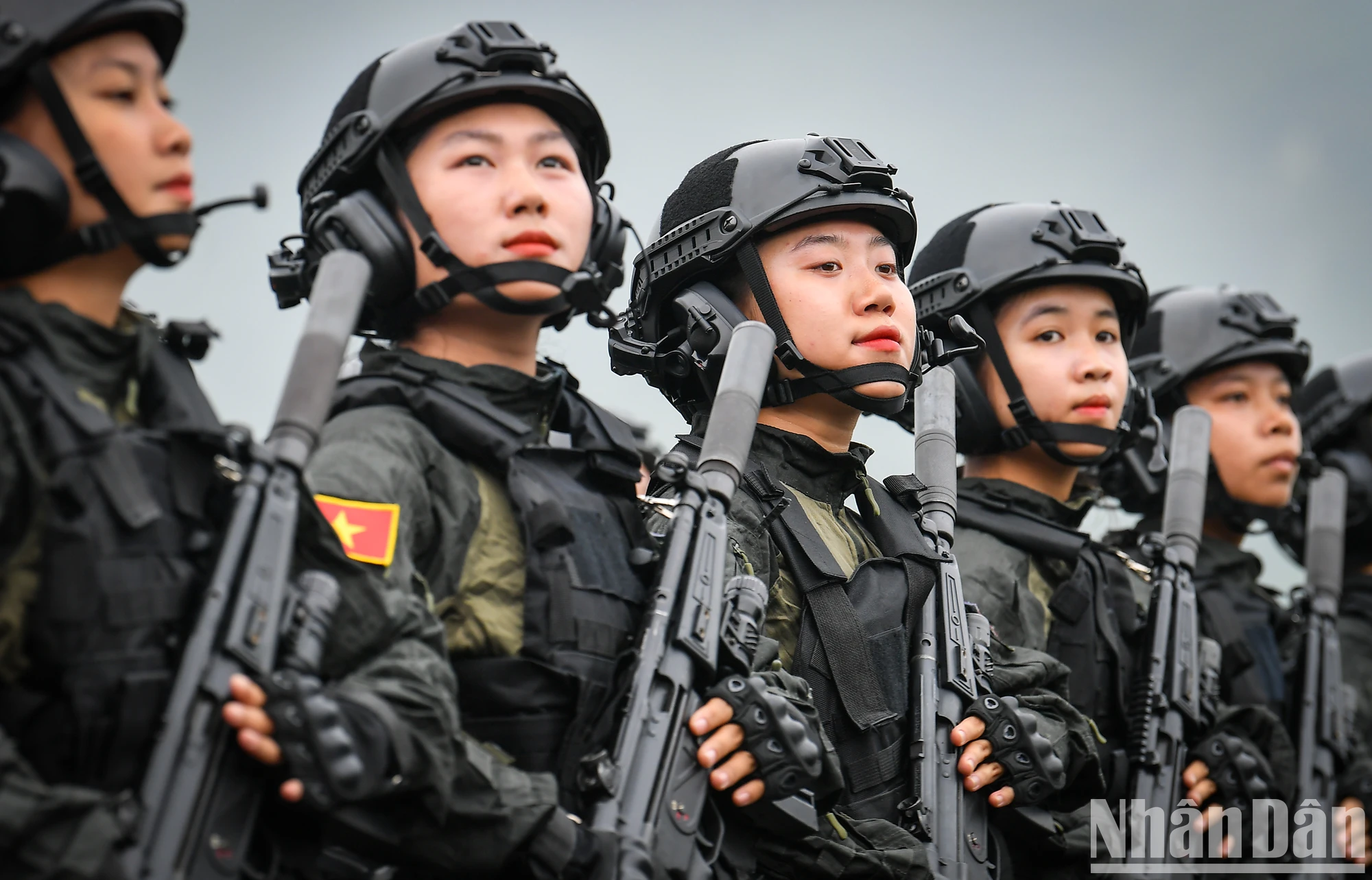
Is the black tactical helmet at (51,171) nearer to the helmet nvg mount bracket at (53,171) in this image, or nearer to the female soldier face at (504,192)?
the helmet nvg mount bracket at (53,171)

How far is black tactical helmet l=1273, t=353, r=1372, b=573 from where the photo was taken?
9.23 m

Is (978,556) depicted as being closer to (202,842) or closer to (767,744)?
(767,744)

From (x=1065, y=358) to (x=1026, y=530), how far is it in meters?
0.73

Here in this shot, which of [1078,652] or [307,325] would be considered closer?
[307,325]

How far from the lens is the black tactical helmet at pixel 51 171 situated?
3.51 metres

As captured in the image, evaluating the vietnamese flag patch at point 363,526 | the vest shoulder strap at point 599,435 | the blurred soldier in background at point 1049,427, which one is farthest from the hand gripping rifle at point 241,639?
the blurred soldier in background at point 1049,427

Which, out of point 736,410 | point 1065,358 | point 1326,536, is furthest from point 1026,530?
point 1326,536

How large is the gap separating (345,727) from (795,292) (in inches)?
106

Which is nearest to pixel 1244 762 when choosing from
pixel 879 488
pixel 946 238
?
pixel 879 488

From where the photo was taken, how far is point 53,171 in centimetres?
356

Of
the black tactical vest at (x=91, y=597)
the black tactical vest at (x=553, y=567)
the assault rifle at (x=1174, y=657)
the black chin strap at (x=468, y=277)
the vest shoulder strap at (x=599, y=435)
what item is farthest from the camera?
the assault rifle at (x=1174, y=657)

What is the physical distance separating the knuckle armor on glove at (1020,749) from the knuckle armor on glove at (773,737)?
105 cm

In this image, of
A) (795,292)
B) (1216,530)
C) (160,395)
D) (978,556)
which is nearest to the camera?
(160,395)

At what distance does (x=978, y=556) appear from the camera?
252 inches
